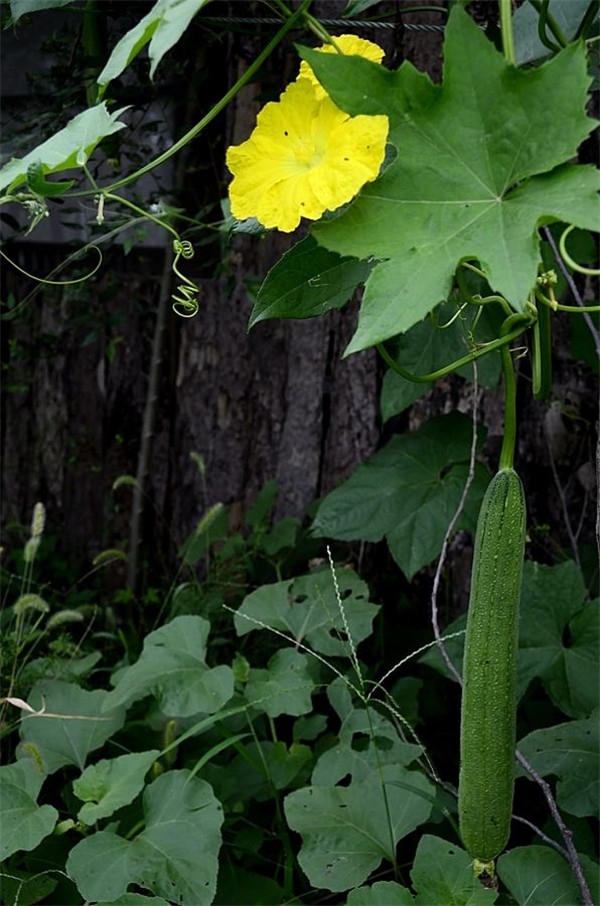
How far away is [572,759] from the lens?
126 centimetres

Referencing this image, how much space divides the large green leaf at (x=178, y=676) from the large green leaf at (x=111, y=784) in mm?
84

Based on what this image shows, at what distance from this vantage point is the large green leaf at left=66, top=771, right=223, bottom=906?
1172 millimetres

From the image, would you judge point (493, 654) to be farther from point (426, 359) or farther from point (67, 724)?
point (67, 724)

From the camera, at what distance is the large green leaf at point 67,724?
146cm

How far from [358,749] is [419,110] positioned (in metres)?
1.01

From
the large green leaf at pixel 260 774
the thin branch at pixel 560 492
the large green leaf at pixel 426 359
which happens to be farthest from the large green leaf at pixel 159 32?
the thin branch at pixel 560 492

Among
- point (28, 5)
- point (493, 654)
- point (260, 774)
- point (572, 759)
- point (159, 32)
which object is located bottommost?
point (260, 774)

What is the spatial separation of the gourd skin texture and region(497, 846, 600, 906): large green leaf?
0.19m

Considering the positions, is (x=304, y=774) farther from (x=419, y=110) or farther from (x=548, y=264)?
(x=419, y=110)

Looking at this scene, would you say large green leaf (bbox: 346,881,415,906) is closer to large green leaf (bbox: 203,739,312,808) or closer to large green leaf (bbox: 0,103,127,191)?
large green leaf (bbox: 203,739,312,808)

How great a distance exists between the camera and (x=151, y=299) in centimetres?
232

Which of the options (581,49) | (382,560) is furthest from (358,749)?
(581,49)

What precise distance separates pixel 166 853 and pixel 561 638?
24.6 inches

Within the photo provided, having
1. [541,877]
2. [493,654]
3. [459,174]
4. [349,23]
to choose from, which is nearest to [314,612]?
[541,877]
